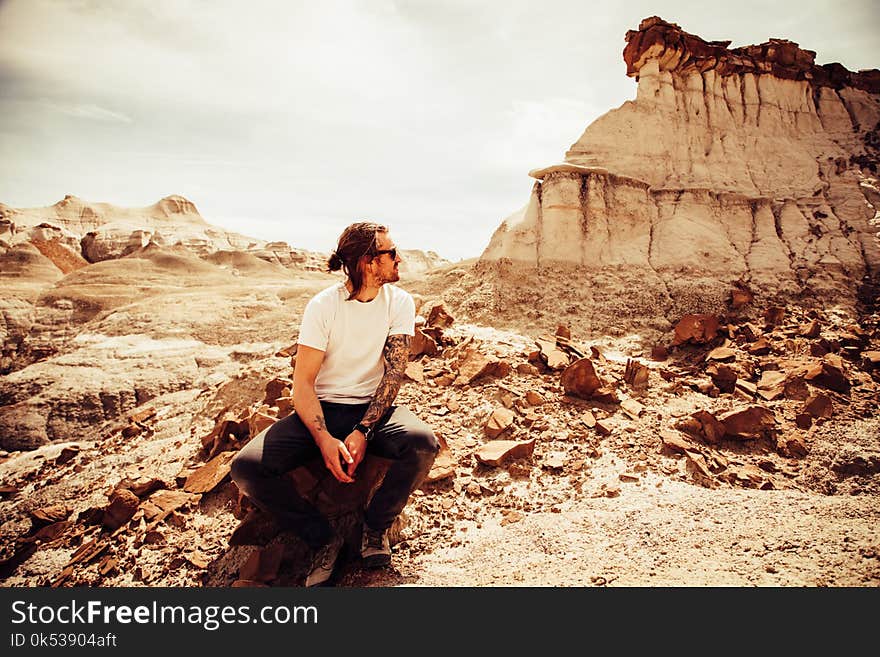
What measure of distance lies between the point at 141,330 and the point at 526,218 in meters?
10.9

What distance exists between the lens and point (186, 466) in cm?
390

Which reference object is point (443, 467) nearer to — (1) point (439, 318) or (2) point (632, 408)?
(2) point (632, 408)

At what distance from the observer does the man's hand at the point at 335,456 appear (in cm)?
218

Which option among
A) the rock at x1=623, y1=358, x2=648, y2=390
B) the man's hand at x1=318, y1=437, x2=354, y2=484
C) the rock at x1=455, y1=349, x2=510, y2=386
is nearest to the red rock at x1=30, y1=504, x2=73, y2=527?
the man's hand at x1=318, y1=437, x2=354, y2=484

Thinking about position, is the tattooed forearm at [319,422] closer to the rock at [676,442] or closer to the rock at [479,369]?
the rock at [479,369]

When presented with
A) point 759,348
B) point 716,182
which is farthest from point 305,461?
point 716,182

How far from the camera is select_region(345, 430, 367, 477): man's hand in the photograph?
221 centimetres

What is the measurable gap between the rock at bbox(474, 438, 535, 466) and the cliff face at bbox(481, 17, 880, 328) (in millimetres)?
4258

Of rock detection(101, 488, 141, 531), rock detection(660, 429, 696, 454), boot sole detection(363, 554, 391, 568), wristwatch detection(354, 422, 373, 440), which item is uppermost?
wristwatch detection(354, 422, 373, 440)

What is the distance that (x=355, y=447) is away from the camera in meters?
2.23

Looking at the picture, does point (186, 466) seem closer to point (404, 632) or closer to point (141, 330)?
point (404, 632)

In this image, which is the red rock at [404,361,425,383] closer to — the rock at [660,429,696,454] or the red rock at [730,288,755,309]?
the rock at [660,429,696,454]

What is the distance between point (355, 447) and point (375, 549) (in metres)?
0.61

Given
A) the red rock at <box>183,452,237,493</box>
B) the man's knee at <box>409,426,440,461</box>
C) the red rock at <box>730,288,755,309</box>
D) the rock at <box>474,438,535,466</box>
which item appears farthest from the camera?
the red rock at <box>730,288,755,309</box>
